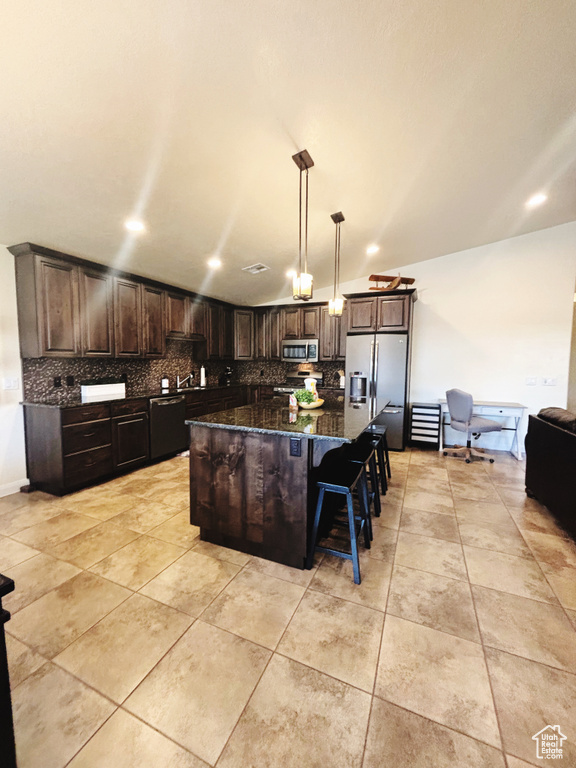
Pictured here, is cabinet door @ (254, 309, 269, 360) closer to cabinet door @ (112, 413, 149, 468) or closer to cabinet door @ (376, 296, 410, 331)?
cabinet door @ (376, 296, 410, 331)

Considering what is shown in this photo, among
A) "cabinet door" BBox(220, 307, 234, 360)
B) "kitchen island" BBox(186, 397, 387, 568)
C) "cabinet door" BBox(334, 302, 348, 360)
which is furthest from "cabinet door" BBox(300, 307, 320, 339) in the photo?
"kitchen island" BBox(186, 397, 387, 568)

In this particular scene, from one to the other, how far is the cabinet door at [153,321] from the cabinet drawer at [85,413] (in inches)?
38.6

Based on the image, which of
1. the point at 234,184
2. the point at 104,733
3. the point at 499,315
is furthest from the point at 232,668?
the point at 499,315

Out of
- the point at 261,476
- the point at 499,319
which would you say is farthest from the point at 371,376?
the point at 261,476

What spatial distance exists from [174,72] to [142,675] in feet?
9.06

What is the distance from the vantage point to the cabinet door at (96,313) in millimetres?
3363

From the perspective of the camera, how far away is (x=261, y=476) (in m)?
2.06

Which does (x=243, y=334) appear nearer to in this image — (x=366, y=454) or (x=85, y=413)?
(x=85, y=413)

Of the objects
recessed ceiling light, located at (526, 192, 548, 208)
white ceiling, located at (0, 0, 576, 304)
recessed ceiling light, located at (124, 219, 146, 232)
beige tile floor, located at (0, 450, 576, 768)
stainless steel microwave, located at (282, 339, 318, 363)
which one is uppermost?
recessed ceiling light, located at (526, 192, 548, 208)

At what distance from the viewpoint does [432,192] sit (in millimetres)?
2885

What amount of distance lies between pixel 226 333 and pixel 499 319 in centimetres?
436

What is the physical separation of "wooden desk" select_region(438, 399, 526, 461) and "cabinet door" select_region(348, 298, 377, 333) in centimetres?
162

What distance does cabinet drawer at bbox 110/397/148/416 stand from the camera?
3.52 m

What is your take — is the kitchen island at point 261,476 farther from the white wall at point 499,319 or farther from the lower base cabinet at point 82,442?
the white wall at point 499,319
